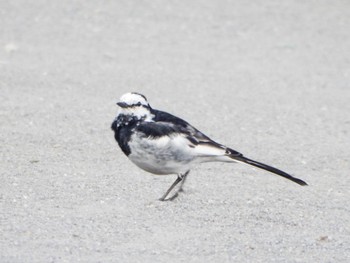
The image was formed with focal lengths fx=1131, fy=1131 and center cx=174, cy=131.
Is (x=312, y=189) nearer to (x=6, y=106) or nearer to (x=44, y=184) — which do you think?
(x=44, y=184)

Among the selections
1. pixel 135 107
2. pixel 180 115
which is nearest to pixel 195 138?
Answer: pixel 135 107

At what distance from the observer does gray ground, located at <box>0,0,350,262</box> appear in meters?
7.39

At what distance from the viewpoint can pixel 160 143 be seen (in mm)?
8109

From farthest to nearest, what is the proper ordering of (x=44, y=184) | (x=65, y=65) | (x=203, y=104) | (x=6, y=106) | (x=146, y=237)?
(x=65, y=65) → (x=203, y=104) → (x=6, y=106) → (x=44, y=184) → (x=146, y=237)

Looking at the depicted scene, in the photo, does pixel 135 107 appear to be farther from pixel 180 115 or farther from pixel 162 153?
pixel 180 115

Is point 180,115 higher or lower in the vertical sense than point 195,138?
lower

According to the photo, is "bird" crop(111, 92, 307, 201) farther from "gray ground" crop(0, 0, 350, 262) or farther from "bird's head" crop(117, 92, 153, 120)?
"gray ground" crop(0, 0, 350, 262)

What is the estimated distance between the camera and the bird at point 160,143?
8125 mm

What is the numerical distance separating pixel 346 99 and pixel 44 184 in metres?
4.86

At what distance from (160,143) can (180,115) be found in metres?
3.25

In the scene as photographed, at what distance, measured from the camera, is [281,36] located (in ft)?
49.1

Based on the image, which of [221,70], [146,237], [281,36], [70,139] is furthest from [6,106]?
[281,36]

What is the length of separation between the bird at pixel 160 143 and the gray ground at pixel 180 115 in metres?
0.29

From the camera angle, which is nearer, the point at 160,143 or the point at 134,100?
the point at 160,143
